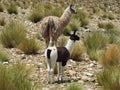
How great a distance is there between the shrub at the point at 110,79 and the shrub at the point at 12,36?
16.8 feet

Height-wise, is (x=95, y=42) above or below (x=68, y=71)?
above

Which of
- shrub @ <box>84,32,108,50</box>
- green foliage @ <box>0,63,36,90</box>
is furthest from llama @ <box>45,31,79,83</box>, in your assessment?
shrub @ <box>84,32,108,50</box>

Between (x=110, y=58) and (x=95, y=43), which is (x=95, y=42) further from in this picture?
(x=110, y=58)

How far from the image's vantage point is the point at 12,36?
12.4 metres

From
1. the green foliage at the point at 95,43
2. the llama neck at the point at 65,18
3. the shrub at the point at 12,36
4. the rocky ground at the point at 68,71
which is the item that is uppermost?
the llama neck at the point at 65,18

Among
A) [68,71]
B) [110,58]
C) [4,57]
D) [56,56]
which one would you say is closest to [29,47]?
[4,57]

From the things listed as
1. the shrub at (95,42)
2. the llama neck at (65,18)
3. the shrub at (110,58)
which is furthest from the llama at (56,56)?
the shrub at (95,42)

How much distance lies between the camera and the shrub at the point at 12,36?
12164mm

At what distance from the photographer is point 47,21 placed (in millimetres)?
10008

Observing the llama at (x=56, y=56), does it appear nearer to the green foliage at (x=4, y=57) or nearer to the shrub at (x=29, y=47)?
the green foliage at (x=4, y=57)

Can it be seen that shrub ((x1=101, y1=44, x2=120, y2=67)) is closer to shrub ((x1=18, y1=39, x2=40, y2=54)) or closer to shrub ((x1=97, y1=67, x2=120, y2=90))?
shrub ((x1=97, y1=67, x2=120, y2=90))

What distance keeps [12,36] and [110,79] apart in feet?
19.6

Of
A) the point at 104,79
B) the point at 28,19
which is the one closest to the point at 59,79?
the point at 104,79

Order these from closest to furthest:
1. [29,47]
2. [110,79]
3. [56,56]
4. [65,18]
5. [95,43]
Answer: [110,79] → [56,56] → [65,18] → [29,47] → [95,43]
